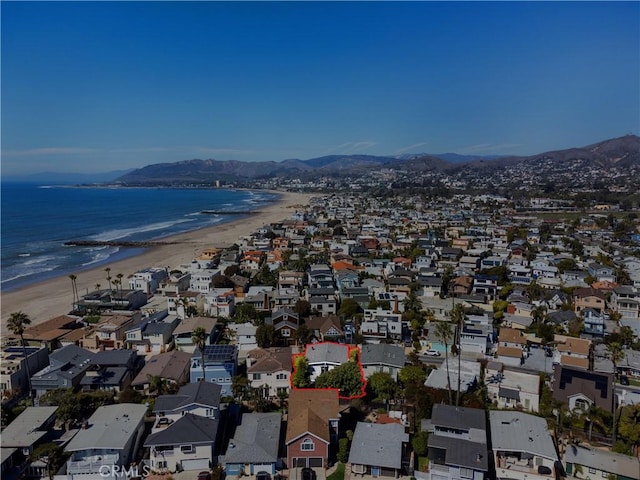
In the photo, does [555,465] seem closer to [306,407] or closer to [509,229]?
[306,407]

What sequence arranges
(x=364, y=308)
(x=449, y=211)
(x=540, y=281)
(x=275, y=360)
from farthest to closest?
1. (x=449, y=211)
2. (x=540, y=281)
3. (x=364, y=308)
4. (x=275, y=360)

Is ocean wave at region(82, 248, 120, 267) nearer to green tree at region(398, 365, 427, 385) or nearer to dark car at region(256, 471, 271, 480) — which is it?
green tree at region(398, 365, 427, 385)

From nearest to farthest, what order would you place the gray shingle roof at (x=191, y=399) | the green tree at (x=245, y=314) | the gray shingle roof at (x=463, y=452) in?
1. the gray shingle roof at (x=463, y=452)
2. the gray shingle roof at (x=191, y=399)
3. the green tree at (x=245, y=314)

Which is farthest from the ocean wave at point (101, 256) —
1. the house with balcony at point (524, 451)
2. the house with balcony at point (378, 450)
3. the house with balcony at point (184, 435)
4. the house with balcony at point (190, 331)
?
the house with balcony at point (524, 451)

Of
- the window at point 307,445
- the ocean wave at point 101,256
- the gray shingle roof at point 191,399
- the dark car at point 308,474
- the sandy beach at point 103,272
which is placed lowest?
the ocean wave at point 101,256

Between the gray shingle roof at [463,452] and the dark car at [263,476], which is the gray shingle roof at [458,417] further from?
the dark car at [263,476]

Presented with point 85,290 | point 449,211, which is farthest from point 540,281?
point 449,211
